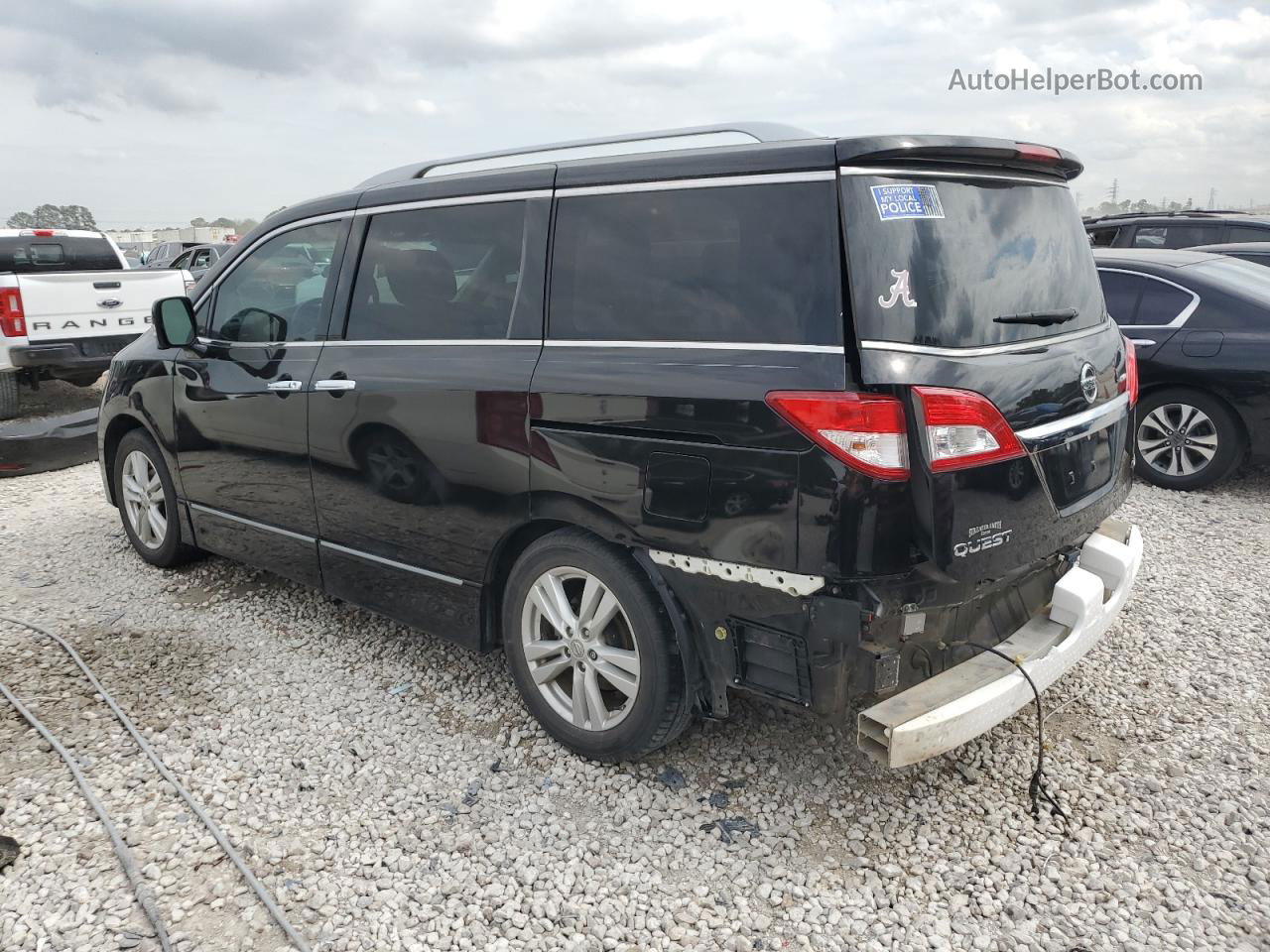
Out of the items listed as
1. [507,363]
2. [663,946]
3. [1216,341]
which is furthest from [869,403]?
[1216,341]

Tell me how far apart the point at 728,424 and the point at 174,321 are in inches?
123

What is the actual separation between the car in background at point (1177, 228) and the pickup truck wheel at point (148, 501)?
9.76 m

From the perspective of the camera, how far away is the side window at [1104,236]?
10.7 meters

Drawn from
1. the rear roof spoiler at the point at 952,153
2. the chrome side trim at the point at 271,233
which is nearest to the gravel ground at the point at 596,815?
the chrome side trim at the point at 271,233

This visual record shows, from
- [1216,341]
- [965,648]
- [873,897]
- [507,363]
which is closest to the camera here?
[873,897]

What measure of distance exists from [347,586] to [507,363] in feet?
4.56

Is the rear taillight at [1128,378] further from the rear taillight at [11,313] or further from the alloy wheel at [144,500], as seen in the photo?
the rear taillight at [11,313]

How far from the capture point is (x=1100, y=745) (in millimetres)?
3281

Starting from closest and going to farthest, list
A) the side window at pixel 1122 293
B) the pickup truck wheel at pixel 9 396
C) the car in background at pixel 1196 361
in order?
the car in background at pixel 1196 361
the side window at pixel 1122 293
the pickup truck wheel at pixel 9 396

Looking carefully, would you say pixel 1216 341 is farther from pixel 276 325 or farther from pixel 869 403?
pixel 276 325

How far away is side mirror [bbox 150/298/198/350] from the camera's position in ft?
14.4

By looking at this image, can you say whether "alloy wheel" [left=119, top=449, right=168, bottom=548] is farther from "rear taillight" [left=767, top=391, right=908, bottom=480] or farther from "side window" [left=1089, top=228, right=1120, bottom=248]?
"side window" [left=1089, top=228, right=1120, bottom=248]

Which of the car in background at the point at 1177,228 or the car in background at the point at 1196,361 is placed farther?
the car in background at the point at 1177,228

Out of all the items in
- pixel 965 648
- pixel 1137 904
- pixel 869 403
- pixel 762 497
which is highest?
pixel 869 403
